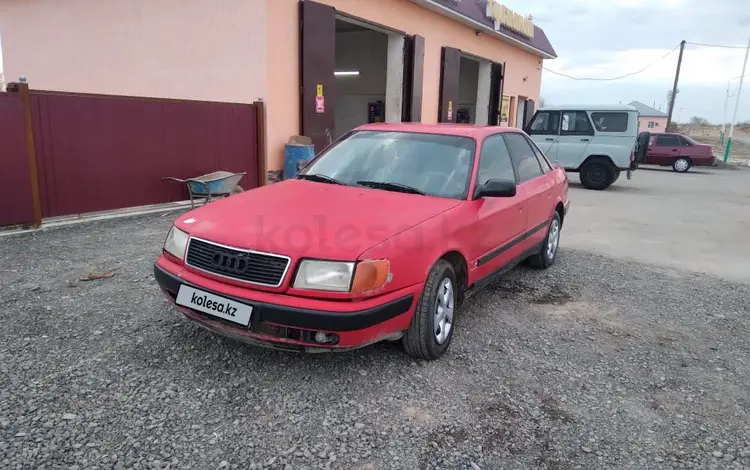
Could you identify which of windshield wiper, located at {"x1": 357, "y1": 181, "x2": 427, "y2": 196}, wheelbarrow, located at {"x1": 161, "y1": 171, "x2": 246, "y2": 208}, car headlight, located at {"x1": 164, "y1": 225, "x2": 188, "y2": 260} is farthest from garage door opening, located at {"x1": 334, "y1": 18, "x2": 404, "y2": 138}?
car headlight, located at {"x1": 164, "y1": 225, "x2": 188, "y2": 260}

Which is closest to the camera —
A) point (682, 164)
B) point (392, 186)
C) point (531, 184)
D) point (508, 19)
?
point (392, 186)

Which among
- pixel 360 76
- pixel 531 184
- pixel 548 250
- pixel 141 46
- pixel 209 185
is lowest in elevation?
pixel 548 250

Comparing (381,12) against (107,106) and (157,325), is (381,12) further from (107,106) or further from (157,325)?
(157,325)

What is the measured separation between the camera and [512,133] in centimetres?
491

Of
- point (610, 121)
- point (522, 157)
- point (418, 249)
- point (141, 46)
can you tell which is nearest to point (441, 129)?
point (522, 157)

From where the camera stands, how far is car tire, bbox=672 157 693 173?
21.1 m

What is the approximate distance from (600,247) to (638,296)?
2054 millimetres

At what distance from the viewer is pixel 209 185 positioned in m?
7.61

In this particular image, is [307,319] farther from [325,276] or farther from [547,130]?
[547,130]

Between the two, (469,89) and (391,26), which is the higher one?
(391,26)

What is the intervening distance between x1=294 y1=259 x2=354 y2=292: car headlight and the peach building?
7.01m

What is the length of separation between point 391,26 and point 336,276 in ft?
36.1

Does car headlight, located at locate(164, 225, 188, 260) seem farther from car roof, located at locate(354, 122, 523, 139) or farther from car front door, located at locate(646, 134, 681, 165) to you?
car front door, located at locate(646, 134, 681, 165)

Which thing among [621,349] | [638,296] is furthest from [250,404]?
[638,296]
